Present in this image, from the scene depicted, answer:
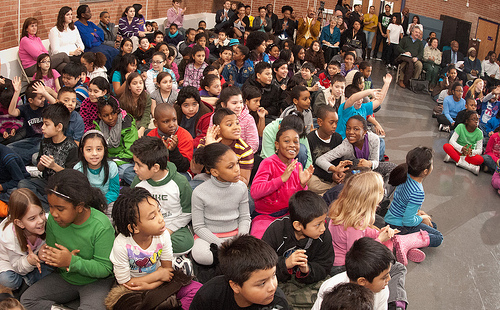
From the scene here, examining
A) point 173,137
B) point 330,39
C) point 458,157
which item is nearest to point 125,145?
point 173,137

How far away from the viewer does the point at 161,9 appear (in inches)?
437

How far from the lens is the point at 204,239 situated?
3137 mm

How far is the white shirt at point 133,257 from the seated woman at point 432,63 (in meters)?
8.69

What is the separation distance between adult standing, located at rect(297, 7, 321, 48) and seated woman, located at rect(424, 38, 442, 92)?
2.45 metres

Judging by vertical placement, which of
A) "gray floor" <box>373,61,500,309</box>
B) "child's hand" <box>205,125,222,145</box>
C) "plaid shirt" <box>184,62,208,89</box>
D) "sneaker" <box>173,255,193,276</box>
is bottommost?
"gray floor" <box>373,61,500,309</box>

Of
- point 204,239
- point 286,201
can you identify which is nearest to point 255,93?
point 286,201

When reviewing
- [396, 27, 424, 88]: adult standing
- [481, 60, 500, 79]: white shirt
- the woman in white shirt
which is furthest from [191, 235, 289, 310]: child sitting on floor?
the woman in white shirt

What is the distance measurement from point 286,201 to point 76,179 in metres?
1.49

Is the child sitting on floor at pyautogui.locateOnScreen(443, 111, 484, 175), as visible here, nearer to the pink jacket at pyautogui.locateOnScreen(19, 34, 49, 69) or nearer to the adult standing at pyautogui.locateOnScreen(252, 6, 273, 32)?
the pink jacket at pyautogui.locateOnScreen(19, 34, 49, 69)

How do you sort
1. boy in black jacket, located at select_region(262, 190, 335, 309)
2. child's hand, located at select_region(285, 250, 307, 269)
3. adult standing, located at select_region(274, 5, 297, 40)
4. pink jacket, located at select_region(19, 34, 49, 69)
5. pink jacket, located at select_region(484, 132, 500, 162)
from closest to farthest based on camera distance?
child's hand, located at select_region(285, 250, 307, 269) < boy in black jacket, located at select_region(262, 190, 335, 309) < pink jacket, located at select_region(484, 132, 500, 162) < pink jacket, located at select_region(19, 34, 49, 69) < adult standing, located at select_region(274, 5, 297, 40)

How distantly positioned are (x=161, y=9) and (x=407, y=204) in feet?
29.1

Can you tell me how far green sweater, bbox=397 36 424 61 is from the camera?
1057cm

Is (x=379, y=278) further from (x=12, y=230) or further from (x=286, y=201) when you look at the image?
(x=12, y=230)

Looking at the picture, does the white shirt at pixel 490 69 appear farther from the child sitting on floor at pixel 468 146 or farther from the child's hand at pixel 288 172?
the child's hand at pixel 288 172
